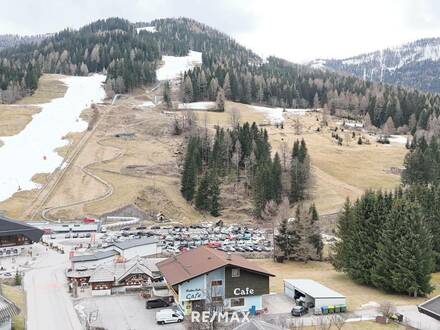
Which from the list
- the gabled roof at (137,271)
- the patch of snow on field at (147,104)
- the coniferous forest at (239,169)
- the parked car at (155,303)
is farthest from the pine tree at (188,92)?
the parked car at (155,303)

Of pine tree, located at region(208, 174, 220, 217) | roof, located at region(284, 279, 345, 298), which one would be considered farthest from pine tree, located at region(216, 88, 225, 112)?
roof, located at region(284, 279, 345, 298)

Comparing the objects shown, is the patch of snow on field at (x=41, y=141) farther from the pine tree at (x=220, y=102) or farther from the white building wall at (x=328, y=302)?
the white building wall at (x=328, y=302)

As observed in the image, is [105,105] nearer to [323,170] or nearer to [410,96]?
[323,170]

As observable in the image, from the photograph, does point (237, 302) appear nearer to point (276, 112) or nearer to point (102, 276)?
point (102, 276)

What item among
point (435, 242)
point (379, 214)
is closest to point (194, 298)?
point (379, 214)

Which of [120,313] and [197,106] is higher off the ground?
[197,106]

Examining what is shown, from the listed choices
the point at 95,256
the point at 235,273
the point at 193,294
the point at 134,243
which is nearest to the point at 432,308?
the point at 235,273

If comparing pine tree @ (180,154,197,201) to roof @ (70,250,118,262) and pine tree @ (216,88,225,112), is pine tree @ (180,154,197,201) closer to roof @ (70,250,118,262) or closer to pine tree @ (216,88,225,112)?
roof @ (70,250,118,262)
